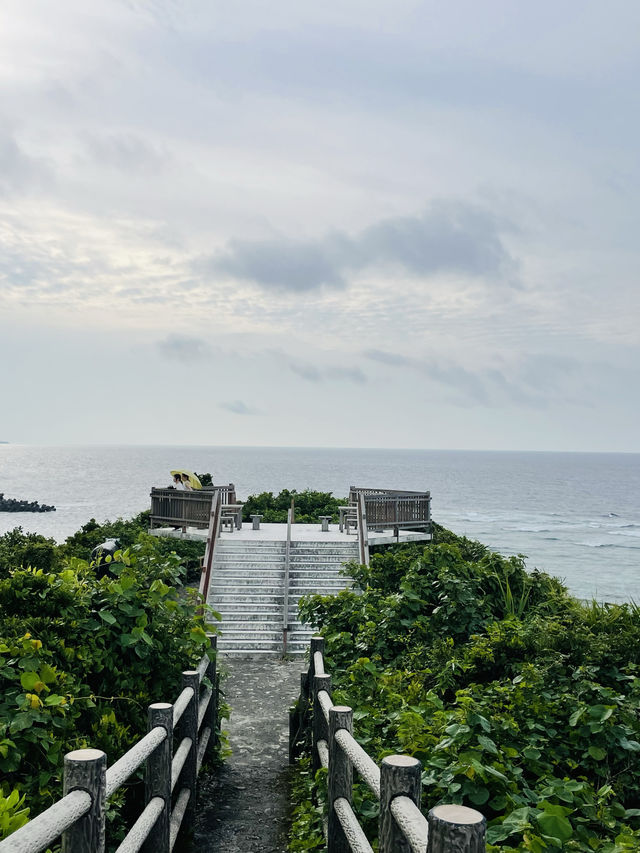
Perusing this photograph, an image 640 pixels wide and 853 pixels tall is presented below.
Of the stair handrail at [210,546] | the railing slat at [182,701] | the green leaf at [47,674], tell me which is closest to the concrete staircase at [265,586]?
the stair handrail at [210,546]


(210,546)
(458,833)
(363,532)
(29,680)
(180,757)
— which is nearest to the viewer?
(458,833)

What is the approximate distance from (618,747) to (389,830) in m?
2.78

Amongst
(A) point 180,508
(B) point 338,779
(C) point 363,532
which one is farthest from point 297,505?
(B) point 338,779

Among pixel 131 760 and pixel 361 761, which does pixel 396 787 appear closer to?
pixel 361 761

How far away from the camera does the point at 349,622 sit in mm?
8719

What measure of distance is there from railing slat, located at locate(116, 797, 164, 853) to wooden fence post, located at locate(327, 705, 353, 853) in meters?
0.99

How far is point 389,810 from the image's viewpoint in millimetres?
2691

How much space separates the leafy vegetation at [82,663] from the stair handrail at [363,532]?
12.3m

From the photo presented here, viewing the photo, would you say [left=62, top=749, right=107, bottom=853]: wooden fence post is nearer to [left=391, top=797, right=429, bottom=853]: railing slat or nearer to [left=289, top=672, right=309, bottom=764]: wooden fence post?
[left=391, top=797, right=429, bottom=853]: railing slat

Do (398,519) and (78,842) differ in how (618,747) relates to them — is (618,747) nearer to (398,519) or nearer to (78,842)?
(78,842)

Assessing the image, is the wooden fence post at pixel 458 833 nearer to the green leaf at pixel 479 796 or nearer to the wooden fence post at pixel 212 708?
the green leaf at pixel 479 796

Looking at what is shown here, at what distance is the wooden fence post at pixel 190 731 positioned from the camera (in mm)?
5352

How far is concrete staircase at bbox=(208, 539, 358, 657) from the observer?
50.6ft

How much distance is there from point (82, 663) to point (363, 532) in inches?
576
